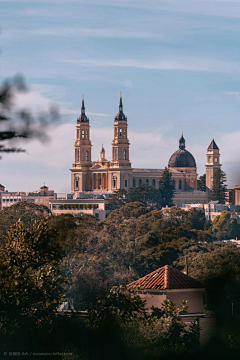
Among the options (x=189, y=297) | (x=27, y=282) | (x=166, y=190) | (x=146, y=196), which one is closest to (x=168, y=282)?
(x=189, y=297)

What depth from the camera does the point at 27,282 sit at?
33375 mm

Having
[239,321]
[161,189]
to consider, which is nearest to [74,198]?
[161,189]

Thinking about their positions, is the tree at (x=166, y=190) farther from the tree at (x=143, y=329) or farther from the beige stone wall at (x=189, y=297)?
the tree at (x=143, y=329)

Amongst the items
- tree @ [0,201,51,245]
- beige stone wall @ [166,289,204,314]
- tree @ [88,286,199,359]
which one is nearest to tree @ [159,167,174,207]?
tree @ [0,201,51,245]

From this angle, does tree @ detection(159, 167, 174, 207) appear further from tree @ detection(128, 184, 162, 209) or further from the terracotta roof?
the terracotta roof

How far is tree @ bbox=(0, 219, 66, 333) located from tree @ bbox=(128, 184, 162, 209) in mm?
148461

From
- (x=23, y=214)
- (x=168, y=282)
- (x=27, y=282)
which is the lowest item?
(x=27, y=282)

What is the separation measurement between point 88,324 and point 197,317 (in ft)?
22.9

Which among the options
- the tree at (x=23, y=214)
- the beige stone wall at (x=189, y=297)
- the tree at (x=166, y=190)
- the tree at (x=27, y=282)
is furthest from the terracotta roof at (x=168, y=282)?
the tree at (x=166, y=190)

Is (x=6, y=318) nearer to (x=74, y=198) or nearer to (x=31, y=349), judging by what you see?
(x=31, y=349)

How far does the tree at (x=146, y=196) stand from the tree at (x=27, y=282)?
148 meters

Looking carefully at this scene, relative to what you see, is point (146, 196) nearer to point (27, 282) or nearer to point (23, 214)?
point (23, 214)

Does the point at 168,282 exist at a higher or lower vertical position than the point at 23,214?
lower

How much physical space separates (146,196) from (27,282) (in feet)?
504
